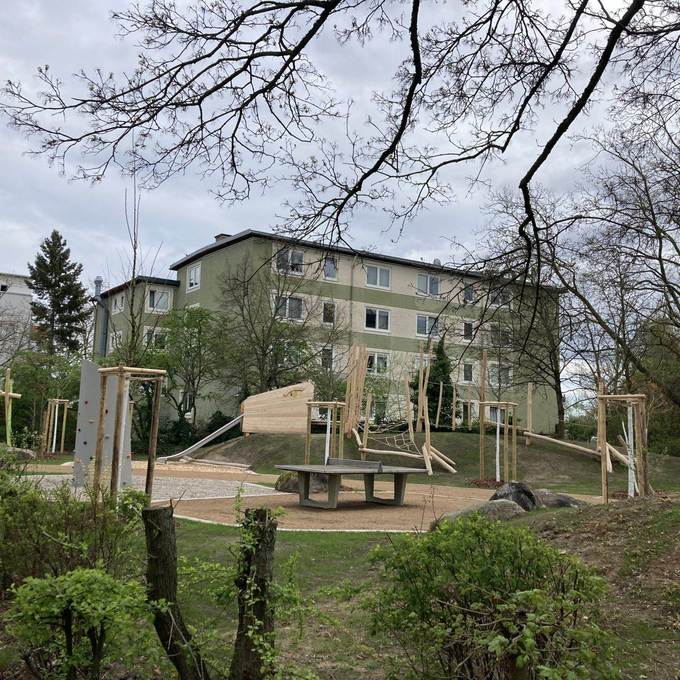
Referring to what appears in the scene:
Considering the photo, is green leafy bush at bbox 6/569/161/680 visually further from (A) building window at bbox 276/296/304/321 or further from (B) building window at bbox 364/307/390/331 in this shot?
(B) building window at bbox 364/307/390/331

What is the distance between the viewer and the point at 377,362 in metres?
42.7

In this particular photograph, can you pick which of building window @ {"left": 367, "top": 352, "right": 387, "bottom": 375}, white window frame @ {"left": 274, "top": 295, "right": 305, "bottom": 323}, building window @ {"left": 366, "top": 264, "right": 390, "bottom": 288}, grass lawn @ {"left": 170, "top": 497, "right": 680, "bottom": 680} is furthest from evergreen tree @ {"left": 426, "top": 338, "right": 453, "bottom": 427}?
grass lawn @ {"left": 170, "top": 497, "right": 680, "bottom": 680}

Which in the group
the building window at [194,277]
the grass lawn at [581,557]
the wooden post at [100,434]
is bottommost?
the grass lawn at [581,557]

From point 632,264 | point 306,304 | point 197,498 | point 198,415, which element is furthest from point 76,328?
point 632,264

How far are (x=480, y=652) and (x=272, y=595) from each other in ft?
3.29

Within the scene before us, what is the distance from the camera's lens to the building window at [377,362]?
40.8 m

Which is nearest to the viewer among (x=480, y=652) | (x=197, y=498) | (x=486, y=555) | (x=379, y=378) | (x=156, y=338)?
(x=480, y=652)

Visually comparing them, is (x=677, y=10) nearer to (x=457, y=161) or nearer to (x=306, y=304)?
(x=457, y=161)

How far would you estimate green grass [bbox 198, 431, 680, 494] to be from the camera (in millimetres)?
23047

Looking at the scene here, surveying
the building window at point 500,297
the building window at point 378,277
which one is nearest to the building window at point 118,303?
the building window at point 378,277

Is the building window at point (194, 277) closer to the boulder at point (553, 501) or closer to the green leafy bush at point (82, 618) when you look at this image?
the boulder at point (553, 501)

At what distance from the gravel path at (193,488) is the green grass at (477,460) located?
553cm

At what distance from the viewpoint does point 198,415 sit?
41.5 m

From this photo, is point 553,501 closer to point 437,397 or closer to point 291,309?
point 437,397
